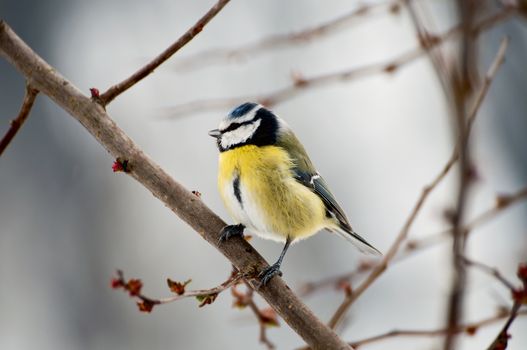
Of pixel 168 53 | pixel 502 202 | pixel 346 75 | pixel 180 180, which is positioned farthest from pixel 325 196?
pixel 180 180

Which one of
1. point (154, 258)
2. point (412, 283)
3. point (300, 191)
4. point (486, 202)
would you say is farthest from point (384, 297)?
point (300, 191)

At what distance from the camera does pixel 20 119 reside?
1353mm

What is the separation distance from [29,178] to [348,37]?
10.7 feet

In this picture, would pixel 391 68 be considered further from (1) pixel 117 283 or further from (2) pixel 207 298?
(1) pixel 117 283

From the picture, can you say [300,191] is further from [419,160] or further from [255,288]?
[419,160]

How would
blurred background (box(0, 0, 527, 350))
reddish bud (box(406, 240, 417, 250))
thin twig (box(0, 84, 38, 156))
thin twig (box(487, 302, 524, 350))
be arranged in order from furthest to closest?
blurred background (box(0, 0, 527, 350)), reddish bud (box(406, 240, 417, 250)), thin twig (box(0, 84, 38, 156)), thin twig (box(487, 302, 524, 350))

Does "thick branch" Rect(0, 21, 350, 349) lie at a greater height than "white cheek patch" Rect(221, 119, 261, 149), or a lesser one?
lesser

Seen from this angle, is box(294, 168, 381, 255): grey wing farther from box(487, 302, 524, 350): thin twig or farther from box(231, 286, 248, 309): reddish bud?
box(487, 302, 524, 350): thin twig

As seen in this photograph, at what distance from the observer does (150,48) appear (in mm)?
5648

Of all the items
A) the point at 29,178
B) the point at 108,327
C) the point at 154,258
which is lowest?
the point at 108,327

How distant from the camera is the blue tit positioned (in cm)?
202

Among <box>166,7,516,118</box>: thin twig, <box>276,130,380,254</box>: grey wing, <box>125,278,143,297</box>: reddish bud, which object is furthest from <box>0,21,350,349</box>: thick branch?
<box>276,130,380,254</box>: grey wing

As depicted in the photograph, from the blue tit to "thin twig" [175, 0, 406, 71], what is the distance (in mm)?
190

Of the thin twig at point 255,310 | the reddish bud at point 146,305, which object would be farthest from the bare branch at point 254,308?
the reddish bud at point 146,305
